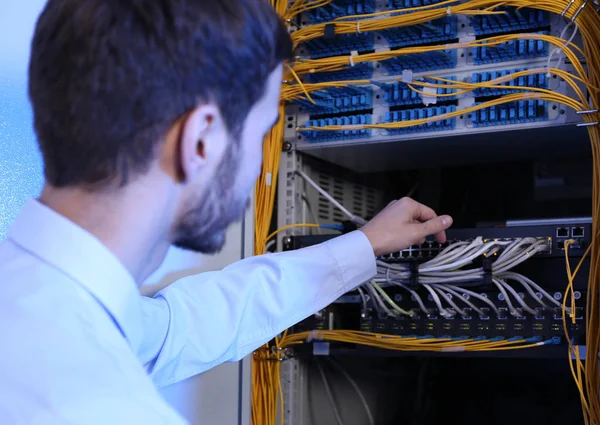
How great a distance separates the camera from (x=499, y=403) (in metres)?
1.86

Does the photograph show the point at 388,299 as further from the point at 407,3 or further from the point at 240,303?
the point at 407,3

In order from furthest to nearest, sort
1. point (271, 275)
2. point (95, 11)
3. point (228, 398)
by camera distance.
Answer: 1. point (228, 398)
2. point (271, 275)
3. point (95, 11)

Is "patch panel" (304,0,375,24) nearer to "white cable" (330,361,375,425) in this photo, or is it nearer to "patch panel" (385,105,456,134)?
"patch panel" (385,105,456,134)

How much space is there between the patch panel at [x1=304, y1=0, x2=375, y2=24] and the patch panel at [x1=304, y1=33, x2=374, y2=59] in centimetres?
5

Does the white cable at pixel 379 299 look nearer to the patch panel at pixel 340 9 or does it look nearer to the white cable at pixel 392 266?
the white cable at pixel 392 266

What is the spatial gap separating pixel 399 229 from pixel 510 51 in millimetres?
405

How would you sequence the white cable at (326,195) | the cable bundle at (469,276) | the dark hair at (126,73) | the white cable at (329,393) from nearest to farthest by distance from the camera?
the dark hair at (126,73), the cable bundle at (469,276), the white cable at (326,195), the white cable at (329,393)

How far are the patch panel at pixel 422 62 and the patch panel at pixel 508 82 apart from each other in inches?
2.4

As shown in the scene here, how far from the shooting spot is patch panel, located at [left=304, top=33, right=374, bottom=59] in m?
1.51

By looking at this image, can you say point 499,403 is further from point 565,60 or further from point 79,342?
point 79,342

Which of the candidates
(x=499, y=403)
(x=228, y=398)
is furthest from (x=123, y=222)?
(x=499, y=403)

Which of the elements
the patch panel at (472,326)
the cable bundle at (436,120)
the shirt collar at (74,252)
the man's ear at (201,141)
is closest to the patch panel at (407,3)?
the cable bundle at (436,120)

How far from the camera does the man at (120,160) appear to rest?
2.09 feet

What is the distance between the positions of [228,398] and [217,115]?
903 mm
